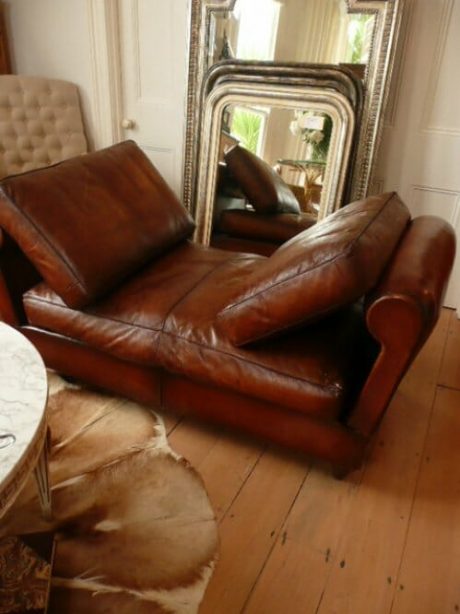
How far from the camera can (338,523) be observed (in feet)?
4.27

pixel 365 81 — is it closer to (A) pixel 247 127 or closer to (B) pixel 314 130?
(B) pixel 314 130

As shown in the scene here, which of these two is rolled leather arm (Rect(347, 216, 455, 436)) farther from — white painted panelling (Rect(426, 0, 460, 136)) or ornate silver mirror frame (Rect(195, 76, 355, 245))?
white painted panelling (Rect(426, 0, 460, 136))

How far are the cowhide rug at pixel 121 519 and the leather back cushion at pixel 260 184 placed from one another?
4.34 ft

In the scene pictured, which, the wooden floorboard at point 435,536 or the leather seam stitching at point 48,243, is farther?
the leather seam stitching at point 48,243

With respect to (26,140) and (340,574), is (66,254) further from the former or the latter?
(26,140)

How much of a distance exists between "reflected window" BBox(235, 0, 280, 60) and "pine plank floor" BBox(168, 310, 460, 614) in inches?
75.5

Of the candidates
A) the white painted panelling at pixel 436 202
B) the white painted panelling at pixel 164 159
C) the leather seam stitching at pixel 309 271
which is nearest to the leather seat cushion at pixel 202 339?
the leather seam stitching at pixel 309 271

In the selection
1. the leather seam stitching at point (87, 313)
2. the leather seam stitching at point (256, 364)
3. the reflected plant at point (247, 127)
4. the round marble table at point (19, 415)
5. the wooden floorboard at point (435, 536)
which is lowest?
the wooden floorboard at point (435, 536)

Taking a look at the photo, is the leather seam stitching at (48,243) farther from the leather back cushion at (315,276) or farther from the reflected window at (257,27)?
the reflected window at (257,27)

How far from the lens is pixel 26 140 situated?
277 cm

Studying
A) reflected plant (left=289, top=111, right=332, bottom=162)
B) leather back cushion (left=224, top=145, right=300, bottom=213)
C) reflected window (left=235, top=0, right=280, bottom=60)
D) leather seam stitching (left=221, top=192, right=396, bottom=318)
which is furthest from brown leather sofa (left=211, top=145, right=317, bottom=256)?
leather seam stitching (left=221, top=192, right=396, bottom=318)

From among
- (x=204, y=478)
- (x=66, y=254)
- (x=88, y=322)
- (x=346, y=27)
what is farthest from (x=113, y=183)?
(x=346, y=27)

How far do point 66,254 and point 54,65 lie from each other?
2153mm

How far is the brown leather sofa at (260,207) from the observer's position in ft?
7.87
